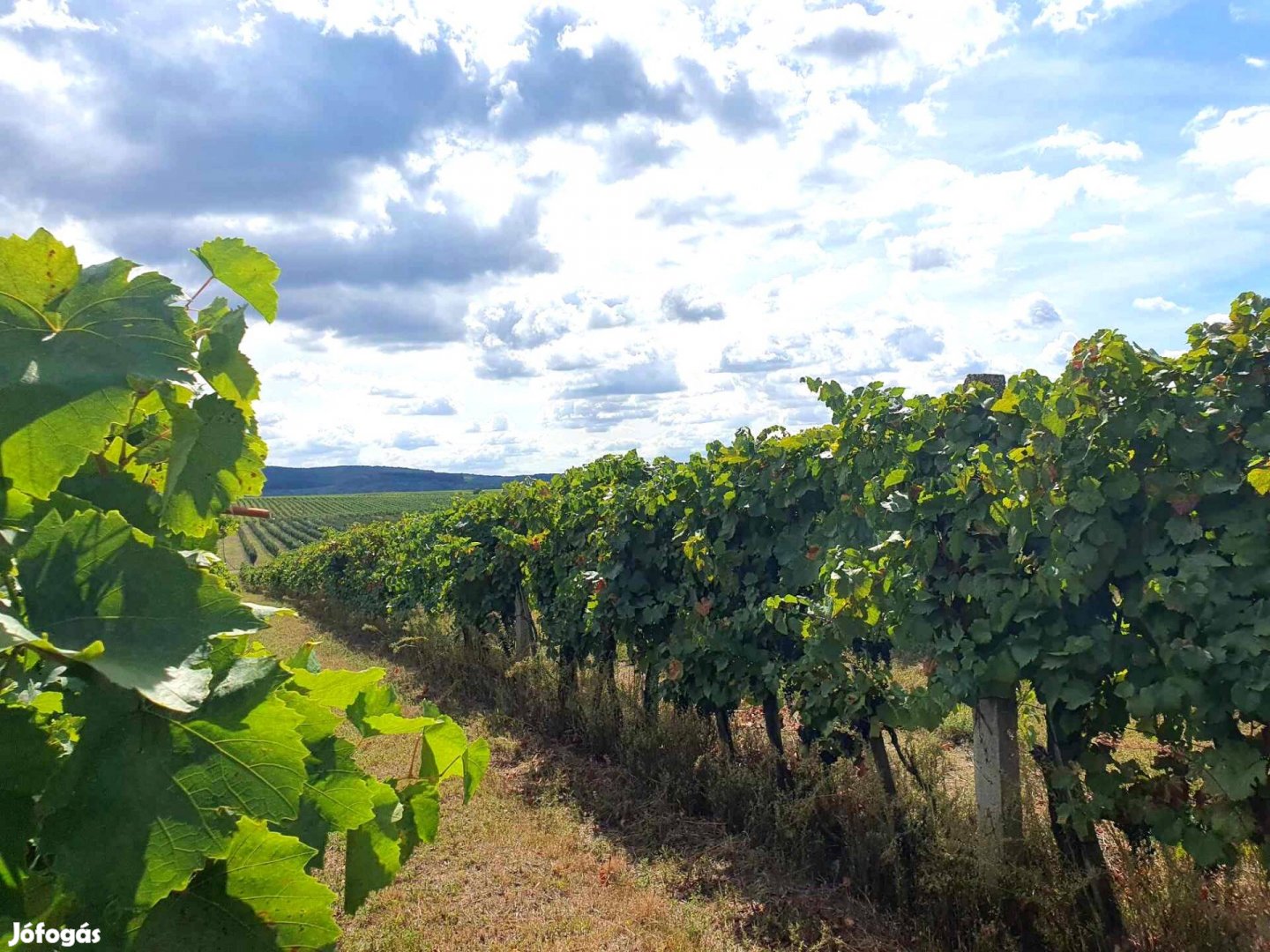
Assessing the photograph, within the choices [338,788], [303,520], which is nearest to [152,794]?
[338,788]

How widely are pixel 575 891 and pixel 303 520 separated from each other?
75274mm

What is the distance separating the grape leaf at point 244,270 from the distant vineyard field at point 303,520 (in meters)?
41.9

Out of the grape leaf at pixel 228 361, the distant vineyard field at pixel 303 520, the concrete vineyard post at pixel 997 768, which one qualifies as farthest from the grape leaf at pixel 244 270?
the distant vineyard field at pixel 303 520

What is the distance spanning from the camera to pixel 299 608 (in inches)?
894

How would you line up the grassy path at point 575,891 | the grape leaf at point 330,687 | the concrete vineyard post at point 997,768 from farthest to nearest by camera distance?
1. the grassy path at point 575,891
2. the concrete vineyard post at point 997,768
3. the grape leaf at point 330,687

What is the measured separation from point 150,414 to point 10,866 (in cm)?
57

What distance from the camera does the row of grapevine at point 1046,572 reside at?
10.1 feet

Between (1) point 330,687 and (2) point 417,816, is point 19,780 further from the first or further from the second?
(2) point 417,816

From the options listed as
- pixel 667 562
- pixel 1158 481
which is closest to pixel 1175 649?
pixel 1158 481

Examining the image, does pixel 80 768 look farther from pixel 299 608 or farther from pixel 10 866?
pixel 299 608

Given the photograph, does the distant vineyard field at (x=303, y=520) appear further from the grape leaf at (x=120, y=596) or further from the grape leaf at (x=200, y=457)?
the grape leaf at (x=120, y=596)

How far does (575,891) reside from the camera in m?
4.70

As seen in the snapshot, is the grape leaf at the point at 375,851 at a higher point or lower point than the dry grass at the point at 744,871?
higher

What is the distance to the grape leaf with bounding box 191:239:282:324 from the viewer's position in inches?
42.3
